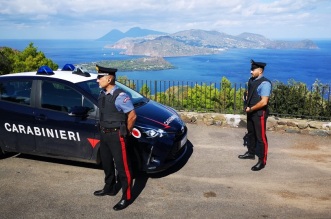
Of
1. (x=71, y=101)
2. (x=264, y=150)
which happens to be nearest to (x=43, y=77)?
(x=71, y=101)

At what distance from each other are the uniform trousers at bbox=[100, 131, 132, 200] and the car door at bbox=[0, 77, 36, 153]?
1.73 m

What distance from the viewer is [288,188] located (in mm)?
4551

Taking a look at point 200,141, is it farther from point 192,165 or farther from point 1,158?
point 1,158

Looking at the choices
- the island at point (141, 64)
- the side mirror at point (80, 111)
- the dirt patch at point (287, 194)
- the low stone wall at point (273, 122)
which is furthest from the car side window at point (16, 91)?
the island at point (141, 64)

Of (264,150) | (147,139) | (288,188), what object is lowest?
(288,188)

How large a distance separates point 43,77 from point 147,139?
6.89ft

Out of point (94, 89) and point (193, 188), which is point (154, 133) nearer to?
point (193, 188)

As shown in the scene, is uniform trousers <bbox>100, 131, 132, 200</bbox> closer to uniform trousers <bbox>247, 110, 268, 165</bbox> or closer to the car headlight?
the car headlight

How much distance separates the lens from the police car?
14.9 feet

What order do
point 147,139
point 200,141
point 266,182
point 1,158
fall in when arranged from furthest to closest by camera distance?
point 200,141
point 1,158
point 266,182
point 147,139

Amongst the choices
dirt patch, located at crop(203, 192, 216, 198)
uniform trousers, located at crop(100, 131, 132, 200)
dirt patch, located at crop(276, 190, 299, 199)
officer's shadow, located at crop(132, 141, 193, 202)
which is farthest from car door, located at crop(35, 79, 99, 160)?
dirt patch, located at crop(276, 190, 299, 199)

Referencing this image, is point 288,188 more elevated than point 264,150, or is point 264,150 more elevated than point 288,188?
point 264,150

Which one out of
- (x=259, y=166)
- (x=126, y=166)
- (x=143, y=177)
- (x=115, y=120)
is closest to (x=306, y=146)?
(x=259, y=166)

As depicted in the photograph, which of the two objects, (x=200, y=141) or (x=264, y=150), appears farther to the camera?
(x=200, y=141)
